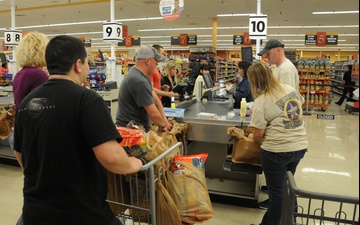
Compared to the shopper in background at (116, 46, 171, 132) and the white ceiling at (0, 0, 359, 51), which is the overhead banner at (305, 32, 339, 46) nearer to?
the white ceiling at (0, 0, 359, 51)

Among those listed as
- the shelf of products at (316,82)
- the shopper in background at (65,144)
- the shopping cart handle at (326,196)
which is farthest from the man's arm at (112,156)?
the shelf of products at (316,82)

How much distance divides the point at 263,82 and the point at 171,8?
499 centimetres

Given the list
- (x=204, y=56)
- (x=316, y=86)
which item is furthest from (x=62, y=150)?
(x=204, y=56)

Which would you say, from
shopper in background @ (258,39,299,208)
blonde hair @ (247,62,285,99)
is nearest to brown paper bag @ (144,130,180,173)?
blonde hair @ (247,62,285,99)

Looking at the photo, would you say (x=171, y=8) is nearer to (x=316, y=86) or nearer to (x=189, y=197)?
(x=189, y=197)

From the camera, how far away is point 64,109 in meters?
1.31

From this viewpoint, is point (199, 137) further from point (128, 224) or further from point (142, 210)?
point (142, 210)

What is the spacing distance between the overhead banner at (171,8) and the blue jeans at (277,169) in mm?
4984

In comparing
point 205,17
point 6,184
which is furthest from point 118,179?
point 205,17

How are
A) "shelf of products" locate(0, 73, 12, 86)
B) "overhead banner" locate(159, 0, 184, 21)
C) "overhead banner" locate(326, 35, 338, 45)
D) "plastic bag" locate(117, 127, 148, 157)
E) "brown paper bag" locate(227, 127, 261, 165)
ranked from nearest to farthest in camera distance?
1. "plastic bag" locate(117, 127, 148, 157)
2. "brown paper bag" locate(227, 127, 261, 165)
3. "overhead banner" locate(159, 0, 184, 21)
4. "shelf of products" locate(0, 73, 12, 86)
5. "overhead banner" locate(326, 35, 338, 45)

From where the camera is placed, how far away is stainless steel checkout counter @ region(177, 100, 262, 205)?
3.36 m

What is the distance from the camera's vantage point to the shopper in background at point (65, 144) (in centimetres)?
132

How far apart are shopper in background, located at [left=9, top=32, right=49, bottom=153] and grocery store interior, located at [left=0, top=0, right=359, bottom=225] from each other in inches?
58.7

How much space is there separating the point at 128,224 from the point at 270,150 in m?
1.27
